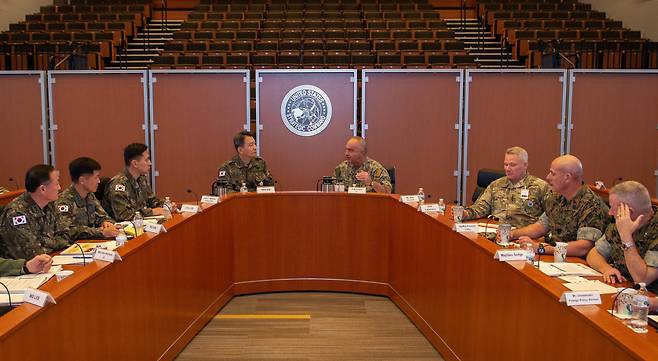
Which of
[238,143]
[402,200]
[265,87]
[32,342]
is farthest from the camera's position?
[265,87]

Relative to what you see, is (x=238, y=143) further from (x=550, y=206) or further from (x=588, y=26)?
(x=588, y=26)

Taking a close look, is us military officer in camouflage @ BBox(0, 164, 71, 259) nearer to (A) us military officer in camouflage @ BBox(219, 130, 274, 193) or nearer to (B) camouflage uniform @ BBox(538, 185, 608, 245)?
(A) us military officer in camouflage @ BBox(219, 130, 274, 193)

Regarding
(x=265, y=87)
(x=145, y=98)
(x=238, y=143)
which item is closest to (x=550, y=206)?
(x=238, y=143)

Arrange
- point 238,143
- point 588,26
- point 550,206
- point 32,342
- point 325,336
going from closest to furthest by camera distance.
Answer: point 32,342
point 550,206
point 325,336
point 238,143
point 588,26

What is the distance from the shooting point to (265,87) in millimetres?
6602

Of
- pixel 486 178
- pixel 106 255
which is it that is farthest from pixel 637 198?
pixel 486 178

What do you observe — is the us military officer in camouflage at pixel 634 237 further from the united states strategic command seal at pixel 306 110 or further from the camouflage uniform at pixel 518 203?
the united states strategic command seal at pixel 306 110

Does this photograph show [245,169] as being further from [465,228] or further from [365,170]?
[465,228]

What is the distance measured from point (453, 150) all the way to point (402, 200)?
2.49 meters

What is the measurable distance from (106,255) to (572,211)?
2.63m

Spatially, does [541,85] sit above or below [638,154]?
above

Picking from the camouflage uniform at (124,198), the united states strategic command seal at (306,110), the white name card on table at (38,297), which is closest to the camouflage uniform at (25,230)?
the camouflage uniform at (124,198)

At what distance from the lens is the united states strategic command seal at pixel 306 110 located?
261 inches

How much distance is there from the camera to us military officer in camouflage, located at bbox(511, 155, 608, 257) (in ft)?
10.7
